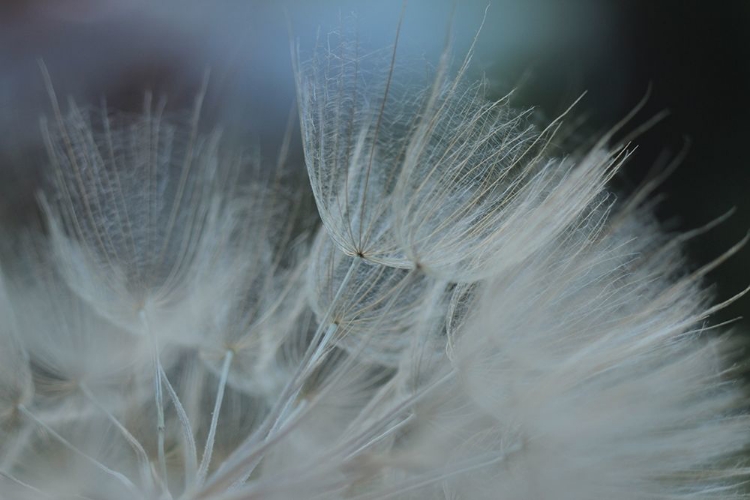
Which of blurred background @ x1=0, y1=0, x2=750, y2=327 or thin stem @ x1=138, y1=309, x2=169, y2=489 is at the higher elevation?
blurred background @ x1=0, y1=0, x2=750, y2=327

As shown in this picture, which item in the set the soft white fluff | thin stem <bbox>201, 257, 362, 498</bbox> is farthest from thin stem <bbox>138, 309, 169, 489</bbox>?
thin stem <bbox>201, 257, 362, 498</bbox>

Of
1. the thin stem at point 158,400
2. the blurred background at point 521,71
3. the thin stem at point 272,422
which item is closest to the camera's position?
the thin stem at point 272,422

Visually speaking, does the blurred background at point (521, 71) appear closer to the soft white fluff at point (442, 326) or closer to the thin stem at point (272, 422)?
the soft white fluff at point (442, 326)

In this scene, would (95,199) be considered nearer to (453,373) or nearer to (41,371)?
(41,371)

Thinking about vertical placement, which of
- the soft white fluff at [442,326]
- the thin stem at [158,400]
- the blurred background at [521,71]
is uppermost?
the blurred background at [521,71]

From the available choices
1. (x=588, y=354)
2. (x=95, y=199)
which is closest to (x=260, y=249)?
(x=95, y=199)

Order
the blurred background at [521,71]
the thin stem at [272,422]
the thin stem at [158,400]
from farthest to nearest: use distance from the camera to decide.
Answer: the blurred background at [521,71]
the thin stem at [158,400]
the thin stem at [272,422]

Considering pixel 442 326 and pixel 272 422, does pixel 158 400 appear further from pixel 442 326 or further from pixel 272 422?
pixel 442 326

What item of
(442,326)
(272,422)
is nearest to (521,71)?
(442,326)

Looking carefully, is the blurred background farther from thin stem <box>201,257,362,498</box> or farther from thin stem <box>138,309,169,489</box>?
thin stem <box>201,257,362,498</box>

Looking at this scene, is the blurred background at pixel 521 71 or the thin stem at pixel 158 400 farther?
the blurred background at pixel 521 71

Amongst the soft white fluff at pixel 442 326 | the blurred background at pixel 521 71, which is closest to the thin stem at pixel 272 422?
the soft white fluff at pixel 442 326
